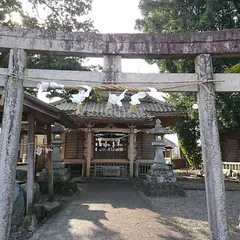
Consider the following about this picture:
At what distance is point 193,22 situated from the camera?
611 inches

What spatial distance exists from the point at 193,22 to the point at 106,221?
13.0 m

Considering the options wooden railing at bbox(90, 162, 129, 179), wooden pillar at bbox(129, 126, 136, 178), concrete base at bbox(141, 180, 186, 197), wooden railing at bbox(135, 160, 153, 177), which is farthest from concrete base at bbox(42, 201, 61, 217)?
wooden railing at bbox(135, 160, 153, 177)

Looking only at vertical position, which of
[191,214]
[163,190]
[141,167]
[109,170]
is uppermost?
[141,167]

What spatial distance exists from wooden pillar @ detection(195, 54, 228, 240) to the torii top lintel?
0.88 ft

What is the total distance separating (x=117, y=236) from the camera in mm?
5469

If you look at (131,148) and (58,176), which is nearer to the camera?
(58,176)

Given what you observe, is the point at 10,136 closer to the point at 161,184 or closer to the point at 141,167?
the point at 161,184

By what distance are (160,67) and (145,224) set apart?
14.3m

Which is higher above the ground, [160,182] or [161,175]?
[161,175]

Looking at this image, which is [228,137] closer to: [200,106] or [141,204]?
[141,204]

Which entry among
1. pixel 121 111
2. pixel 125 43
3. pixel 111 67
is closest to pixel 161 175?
pixel 121 111

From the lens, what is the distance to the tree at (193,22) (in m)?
14.9

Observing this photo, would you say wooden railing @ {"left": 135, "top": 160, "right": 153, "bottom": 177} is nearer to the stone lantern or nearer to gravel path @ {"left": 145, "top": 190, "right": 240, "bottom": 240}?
the stone lantern

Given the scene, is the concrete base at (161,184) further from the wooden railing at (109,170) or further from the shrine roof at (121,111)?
the wooden railing at (109,170)
